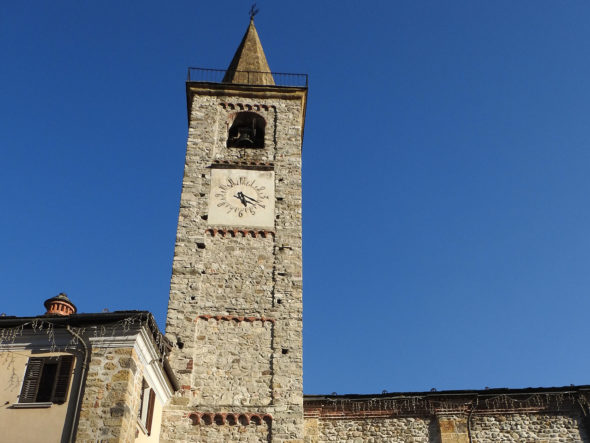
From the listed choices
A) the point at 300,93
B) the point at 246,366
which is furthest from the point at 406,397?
the point at 300,93

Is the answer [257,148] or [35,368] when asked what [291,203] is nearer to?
[257,148]

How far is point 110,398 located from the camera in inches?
370

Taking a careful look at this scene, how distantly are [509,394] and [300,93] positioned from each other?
31.1 feet

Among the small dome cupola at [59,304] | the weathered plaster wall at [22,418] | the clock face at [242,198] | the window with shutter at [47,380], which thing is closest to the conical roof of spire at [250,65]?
the clock face at [242,198]

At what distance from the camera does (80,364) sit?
31.8ft

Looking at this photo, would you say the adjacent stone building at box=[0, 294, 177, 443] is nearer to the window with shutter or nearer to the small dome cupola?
the window with shutter

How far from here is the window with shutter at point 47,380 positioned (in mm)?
9289

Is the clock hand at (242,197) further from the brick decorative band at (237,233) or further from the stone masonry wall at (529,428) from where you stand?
the stone masonry wall at (529,428)

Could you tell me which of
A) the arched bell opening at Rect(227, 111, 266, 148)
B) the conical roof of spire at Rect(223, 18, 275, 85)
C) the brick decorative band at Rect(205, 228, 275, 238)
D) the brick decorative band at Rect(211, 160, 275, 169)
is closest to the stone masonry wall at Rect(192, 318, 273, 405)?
the brick decorative band at Rect(205, 228, 275, 238)

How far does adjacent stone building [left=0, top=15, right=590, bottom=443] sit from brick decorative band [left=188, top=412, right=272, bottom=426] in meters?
0.02

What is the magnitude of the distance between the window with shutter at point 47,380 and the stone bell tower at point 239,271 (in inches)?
128

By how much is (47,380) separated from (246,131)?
9735mm

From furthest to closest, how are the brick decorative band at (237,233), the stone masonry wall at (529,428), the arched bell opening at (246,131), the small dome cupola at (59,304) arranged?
the arched bell opening at (246,131) → the brick decorative band at (237,233) → the stone masonry wall at (529,428) → the small dome cupola at (59,304)

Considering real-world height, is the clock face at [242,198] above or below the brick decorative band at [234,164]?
below
